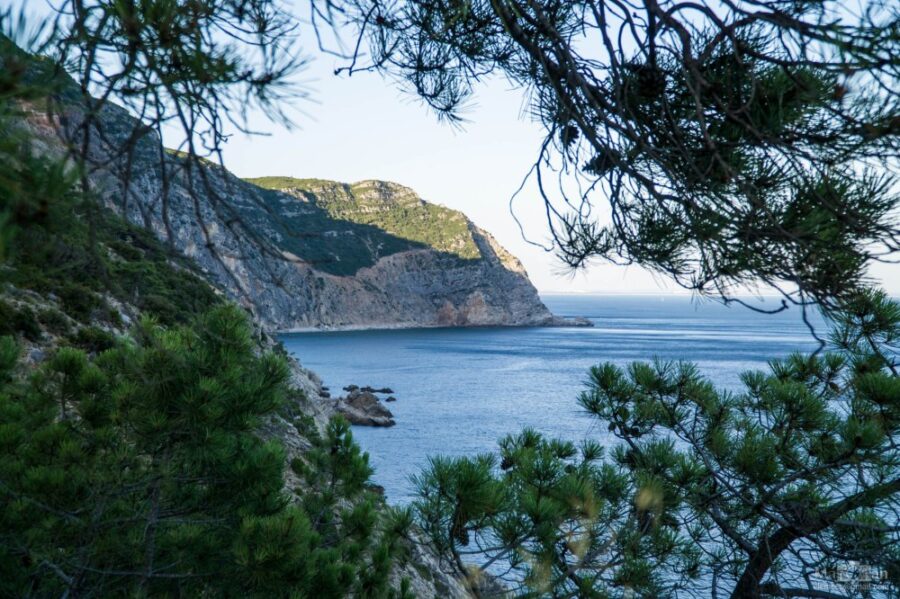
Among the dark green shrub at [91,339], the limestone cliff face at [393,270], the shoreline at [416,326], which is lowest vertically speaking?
the shoreline at [416,326]

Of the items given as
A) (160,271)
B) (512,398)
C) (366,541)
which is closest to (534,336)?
(512,398)

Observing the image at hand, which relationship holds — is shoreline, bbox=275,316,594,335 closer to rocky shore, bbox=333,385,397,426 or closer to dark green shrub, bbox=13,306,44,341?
rocky shore, bbox=333,385,397,426

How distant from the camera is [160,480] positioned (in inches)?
140

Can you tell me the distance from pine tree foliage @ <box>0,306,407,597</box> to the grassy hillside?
77.7 meters

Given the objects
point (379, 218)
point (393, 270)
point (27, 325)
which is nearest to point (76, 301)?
point (27, 325)

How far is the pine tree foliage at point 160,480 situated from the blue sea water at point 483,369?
2209 mm

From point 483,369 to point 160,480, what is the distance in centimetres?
4363

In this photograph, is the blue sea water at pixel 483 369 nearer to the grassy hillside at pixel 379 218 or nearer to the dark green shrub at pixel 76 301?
the dark green shrub at pixel 76 301

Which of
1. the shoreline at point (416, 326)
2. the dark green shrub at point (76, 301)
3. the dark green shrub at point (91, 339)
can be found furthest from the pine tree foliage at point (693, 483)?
the shoreline at point (416, 326)

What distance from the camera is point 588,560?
325 centimetres

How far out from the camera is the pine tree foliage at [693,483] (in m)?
3.00

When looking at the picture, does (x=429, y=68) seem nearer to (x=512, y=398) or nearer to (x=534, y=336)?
(x=512, y=398)

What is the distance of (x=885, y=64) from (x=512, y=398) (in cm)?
3406

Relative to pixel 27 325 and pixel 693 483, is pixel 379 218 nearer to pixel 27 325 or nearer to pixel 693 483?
pixel 27 325
